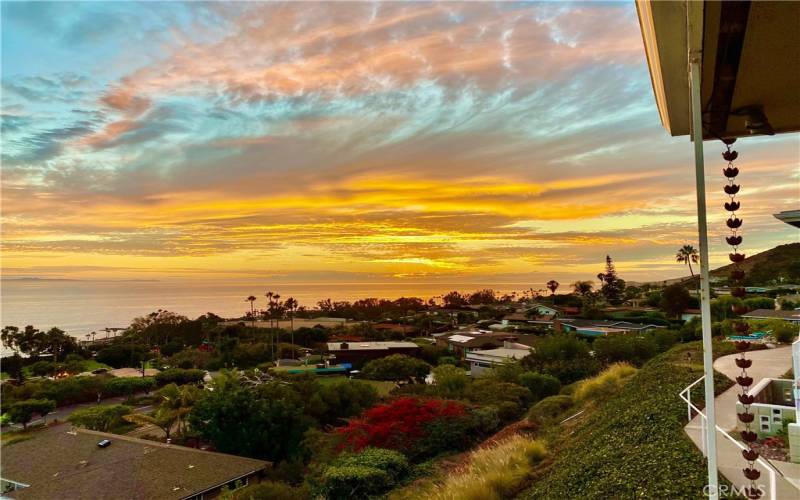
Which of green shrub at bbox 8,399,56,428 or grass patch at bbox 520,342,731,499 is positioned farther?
green shrub at bbox 8,399,56,428

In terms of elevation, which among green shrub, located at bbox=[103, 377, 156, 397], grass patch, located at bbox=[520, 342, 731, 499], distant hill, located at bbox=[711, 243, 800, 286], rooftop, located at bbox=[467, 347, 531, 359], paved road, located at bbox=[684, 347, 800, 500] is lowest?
green shrub, located at bbox=[103, 377, 156, 397]

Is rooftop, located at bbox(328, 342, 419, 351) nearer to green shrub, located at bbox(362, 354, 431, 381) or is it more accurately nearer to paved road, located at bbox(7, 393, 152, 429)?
green shrub, located at bbox(362, 354, 431, 381)

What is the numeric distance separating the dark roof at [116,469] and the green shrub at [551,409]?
391 inches

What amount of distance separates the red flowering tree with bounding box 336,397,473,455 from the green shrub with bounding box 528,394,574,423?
2402mm

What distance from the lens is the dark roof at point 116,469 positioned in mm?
16438

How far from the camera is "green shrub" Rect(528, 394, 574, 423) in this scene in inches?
611

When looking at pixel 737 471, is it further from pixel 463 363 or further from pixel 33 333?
pixel 33 333

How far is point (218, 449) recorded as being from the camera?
20.6 metres

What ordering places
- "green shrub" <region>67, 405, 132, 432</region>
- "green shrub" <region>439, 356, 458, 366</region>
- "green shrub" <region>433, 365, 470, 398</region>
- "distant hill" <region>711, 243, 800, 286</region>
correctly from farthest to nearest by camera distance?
"distant hill" <region>711, 243, 800, 286</region> → "green shrub" <region>439, 356, 458, 366</region> → "green shrub" <region>67, 405, 132, 432</region> → "green shrub" <region>433, 365, 470, 398</region>

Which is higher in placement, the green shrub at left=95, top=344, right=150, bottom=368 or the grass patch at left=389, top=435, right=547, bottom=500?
the grass patch at left=389, top=435, right=547, bottom=500

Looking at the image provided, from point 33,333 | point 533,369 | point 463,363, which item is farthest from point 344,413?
point 33,333

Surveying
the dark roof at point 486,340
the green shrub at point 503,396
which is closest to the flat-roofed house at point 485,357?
the dark roof at point 486,340

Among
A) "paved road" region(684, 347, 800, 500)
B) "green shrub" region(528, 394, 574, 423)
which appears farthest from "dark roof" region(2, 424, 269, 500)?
"paved road" region(684, 347, 800, 500)

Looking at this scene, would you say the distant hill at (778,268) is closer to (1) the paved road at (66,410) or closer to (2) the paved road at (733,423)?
(2) the paved road at (733,423)
